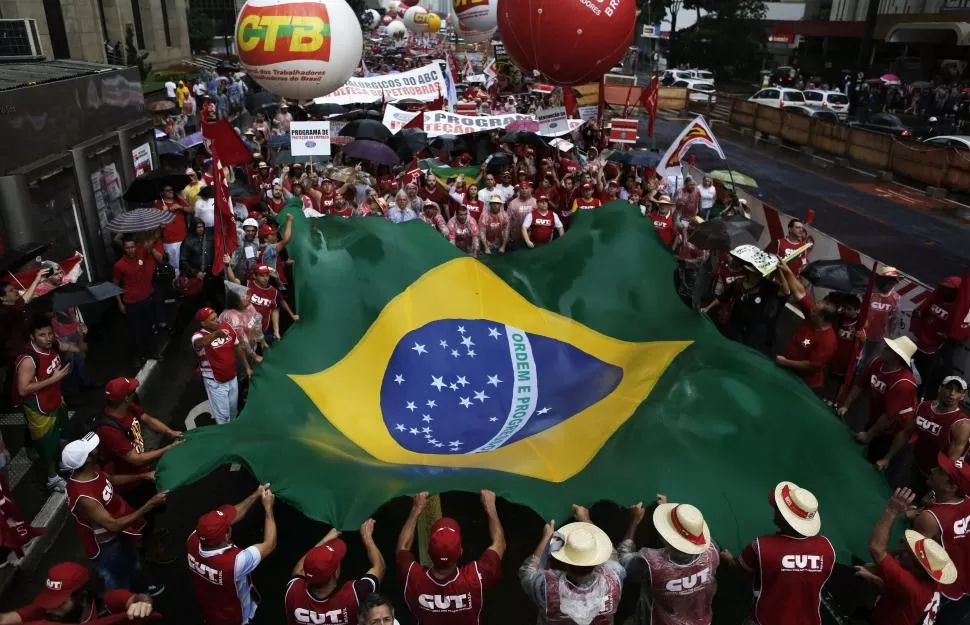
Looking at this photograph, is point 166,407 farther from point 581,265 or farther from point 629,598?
point 629,598

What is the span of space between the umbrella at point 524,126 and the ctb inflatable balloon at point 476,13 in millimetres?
9537

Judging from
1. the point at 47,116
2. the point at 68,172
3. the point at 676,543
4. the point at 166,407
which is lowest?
the point at 166,407

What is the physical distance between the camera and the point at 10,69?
11.2m

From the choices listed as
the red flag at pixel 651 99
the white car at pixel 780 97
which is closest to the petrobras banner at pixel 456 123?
the red flag at pixel 651 99

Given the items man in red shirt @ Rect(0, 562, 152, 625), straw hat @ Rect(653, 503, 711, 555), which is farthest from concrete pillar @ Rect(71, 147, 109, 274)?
straw hat @ Rect(653, 503, 711, 555)

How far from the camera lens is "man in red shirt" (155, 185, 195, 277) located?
34.5 feet

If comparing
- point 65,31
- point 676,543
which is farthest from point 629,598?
point 65,31

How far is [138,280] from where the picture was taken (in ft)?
29.1

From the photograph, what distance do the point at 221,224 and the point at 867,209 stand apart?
1785 cm

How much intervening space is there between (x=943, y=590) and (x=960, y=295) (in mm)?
4302

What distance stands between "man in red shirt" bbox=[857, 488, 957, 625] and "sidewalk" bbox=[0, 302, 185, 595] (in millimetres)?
6431

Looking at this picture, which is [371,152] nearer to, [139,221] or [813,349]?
[139,221]

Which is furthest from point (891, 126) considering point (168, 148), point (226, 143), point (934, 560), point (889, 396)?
point (934, 560)

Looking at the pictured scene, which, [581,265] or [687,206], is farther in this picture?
[687,206]
